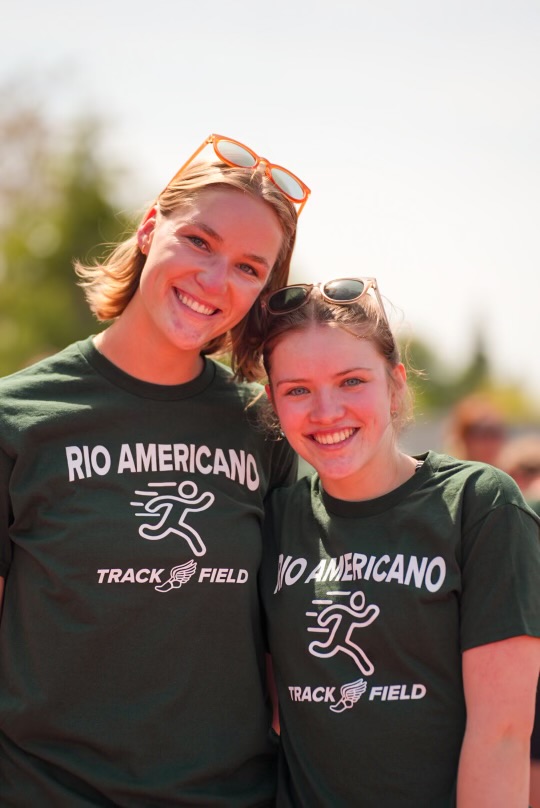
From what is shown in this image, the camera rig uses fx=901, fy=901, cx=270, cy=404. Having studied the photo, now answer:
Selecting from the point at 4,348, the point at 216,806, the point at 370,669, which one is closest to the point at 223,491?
the point at 370,669

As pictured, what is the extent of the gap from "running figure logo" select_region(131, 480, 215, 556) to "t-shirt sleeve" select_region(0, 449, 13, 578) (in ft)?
1.17

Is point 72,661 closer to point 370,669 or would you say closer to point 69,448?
point 69,448

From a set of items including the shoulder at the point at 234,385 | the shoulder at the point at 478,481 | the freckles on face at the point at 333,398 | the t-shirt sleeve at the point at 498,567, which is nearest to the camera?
the t-shirt sleeve at the point at 498,567

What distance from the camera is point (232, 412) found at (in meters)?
2.99

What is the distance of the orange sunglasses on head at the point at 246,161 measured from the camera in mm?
2854

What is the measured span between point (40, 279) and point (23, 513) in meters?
19.7

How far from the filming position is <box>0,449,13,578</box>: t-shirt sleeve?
2.56 meters

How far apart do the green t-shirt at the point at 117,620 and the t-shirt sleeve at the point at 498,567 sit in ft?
2.21

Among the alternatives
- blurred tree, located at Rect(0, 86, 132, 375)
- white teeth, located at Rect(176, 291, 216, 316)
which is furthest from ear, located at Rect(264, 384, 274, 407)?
blurred tree, located at Rect(0, 86, 132, 375)

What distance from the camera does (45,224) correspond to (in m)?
22.2

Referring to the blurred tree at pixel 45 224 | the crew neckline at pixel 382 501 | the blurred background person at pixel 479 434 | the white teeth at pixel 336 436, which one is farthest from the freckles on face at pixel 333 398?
the blurred tree at pixel 45 224

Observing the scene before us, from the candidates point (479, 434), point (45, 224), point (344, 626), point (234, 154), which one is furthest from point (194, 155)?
point (45, 224)

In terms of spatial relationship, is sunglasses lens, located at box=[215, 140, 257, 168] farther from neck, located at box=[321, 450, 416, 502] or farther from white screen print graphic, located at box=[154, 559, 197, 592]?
white screen print graphic, located at box=[154, 559, 197, 592]

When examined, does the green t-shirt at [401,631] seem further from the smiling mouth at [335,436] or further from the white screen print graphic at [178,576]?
the white screen print graphic at [178,576]
